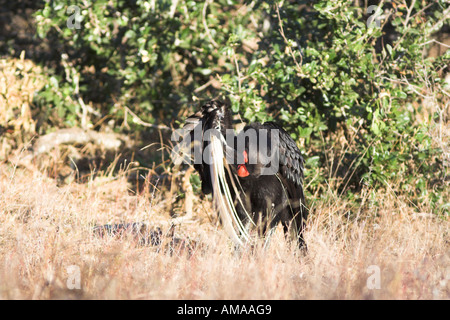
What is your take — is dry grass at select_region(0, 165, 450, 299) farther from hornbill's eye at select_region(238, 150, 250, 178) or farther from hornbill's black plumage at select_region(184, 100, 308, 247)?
hornbill's eye at select_region(238, 150, 250, 178)

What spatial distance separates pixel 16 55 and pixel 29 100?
103 cm

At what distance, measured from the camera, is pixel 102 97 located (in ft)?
22.4

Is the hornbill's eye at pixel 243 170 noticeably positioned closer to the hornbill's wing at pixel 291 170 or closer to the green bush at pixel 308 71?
the hornbill's wing at pixel 291 170

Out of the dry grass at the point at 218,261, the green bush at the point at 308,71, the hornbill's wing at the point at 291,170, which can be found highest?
the green bush at the point at 308,71

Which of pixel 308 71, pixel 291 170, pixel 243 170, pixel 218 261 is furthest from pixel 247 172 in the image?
pixel 308 71

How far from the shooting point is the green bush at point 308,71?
4773 mm

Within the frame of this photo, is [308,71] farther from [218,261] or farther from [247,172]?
[218,261]

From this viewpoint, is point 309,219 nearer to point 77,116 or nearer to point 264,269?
point 264,269

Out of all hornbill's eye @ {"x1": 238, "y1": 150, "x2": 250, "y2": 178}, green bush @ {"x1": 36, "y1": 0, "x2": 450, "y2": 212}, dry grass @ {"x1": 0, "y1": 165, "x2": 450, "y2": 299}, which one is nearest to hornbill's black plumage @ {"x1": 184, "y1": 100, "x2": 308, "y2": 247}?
hornbill's eye @ {"x1": 238, "y1": 150, "x2": 250, "y2": 178}

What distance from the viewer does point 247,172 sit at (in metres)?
3.72

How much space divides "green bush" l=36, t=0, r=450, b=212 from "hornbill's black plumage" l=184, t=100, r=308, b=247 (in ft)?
2.94

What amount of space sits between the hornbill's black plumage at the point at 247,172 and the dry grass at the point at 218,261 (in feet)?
0.64

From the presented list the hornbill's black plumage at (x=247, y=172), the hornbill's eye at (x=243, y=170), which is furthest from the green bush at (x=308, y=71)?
the hornbill's eye at (x=243, y=170)
